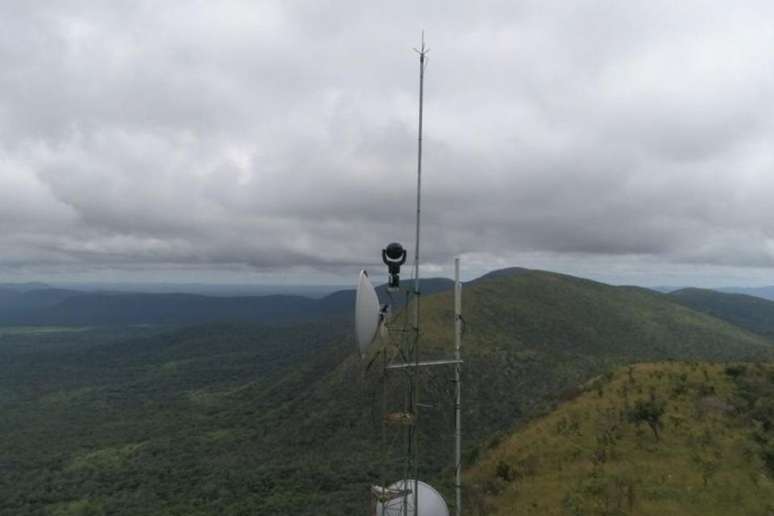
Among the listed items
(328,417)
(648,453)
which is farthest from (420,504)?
(328,417)

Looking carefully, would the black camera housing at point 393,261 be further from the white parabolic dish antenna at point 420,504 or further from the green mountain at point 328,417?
the white parabolic dish antenna at point 420,504

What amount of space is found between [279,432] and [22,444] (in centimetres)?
6672

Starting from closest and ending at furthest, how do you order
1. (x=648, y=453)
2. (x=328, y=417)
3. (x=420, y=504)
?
(x=420, y=504)
(x=648, y=453)
(x=328, y=417)

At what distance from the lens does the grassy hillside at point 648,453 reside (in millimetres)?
18500

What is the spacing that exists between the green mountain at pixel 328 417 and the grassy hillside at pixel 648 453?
4666 mm

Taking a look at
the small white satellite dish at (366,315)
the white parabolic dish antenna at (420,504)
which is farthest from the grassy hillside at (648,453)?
the small white satellite dish at (366,315)

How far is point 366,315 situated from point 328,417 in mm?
76360

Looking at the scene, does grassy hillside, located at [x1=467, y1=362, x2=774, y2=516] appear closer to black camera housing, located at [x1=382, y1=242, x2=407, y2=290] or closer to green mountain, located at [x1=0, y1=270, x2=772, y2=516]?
green mountain, located at [x1=0, y1=270, x2=772, y2=516]

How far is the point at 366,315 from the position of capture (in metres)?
14.5

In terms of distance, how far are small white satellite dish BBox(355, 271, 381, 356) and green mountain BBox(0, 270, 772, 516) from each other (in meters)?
0.71

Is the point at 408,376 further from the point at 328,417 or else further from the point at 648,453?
the point at 328,417

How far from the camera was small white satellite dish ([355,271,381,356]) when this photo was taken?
47.2 ft

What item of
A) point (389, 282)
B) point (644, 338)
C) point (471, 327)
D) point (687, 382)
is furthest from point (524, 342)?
point (389, 282)

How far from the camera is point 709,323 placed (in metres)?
152
